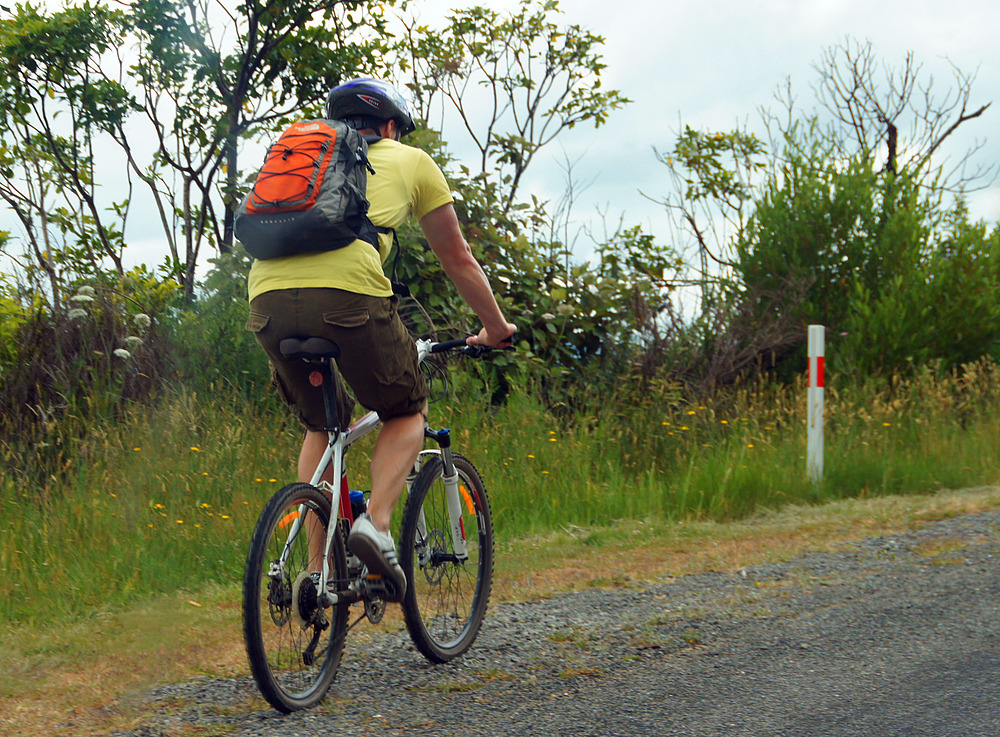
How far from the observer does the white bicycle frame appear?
3.43m

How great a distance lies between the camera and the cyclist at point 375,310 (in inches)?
130

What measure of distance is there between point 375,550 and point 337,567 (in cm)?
20

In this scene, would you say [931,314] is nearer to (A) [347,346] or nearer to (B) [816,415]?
(B) [816,415]

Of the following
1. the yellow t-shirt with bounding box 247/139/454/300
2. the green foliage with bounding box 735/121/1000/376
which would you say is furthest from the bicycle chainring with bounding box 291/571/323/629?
the green foliage with bounding box 735/121/1000/376

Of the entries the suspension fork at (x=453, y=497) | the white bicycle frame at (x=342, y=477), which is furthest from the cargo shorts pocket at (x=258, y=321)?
the suspension fork at (x=453, y=497)

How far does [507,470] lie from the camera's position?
7.58 m

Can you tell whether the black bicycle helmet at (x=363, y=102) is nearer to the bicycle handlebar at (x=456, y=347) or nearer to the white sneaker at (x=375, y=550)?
the bicycle handlebar at (x=456, y=347)

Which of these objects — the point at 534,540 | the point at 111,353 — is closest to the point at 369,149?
the point at 534,540

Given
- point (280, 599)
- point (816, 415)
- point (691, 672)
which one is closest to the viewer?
point (280, 599)

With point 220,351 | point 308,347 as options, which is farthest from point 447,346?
point 220,351

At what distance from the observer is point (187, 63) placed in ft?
41.7

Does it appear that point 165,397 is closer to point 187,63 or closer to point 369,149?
point 369,149

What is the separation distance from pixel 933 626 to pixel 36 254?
9.24 metres

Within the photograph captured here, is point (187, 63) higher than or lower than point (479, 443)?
higher
